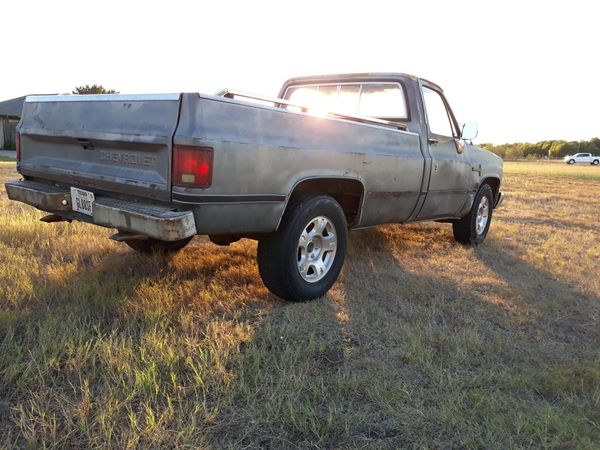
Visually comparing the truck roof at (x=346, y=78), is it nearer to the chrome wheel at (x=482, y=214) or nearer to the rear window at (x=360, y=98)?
the rear window at (x=360, y=98)

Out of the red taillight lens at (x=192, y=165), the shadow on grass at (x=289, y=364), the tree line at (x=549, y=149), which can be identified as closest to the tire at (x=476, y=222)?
the shadow on grass at (x=289, y=364)

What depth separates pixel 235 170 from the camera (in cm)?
325

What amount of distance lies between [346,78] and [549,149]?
89.9 meters

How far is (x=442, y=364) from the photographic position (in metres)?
3.10

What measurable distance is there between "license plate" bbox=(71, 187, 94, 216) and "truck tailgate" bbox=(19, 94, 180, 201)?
63 mm

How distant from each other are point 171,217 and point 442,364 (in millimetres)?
1820

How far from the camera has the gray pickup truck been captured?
313 centimetres

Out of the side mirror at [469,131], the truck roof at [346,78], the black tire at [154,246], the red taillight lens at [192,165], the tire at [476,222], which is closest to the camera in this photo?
the red taillight lens at [192,165]

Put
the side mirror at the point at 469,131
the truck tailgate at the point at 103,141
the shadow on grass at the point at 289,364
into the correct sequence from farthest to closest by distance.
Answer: the side mirror at the point at 469,131 → the truck tailgate at the point at 103,141 → the shadow on grass at the point at 289,364

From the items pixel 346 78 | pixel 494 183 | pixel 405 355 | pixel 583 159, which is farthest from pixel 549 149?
pixel 405 355

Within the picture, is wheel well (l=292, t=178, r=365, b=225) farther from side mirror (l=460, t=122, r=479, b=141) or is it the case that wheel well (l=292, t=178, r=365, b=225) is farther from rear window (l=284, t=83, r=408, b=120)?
side mirror (l=460, t=122, r=479, b=141)

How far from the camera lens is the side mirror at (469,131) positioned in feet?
19.3

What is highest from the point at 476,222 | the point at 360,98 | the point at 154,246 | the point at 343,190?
the point at 360,98

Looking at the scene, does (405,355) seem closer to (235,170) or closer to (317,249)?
(317,249)
